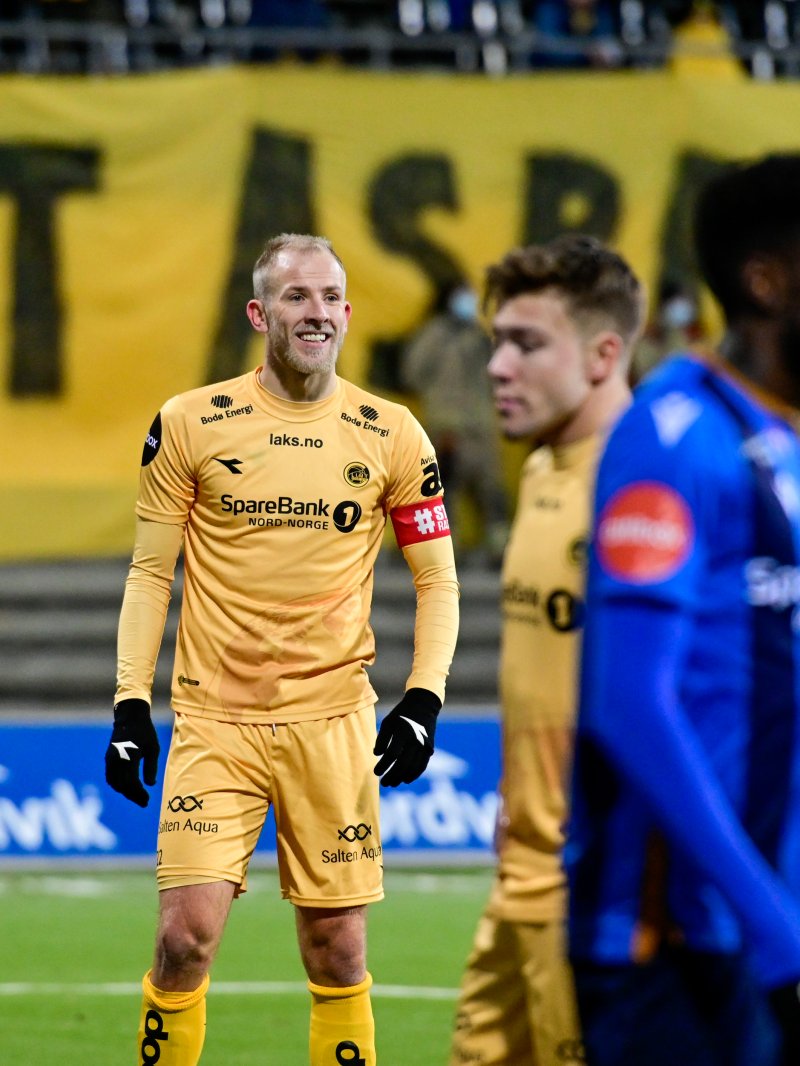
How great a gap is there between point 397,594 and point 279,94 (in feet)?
11.7

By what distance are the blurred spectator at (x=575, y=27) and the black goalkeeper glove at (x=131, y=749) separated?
1085cm

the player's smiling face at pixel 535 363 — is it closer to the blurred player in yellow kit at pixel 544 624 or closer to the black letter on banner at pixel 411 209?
the blurred player in yellow kit at pixel 544 624

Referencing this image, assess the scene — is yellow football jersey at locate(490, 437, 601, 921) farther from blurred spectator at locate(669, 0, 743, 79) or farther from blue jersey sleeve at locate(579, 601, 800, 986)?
blurred spectator at locate(669, 0, 743, 79)

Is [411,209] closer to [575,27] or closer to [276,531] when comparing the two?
[575,27]

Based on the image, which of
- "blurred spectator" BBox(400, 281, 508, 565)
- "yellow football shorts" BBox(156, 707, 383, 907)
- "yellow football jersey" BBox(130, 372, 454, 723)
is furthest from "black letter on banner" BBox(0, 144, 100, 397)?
"yellow football shorts" BBox(156, 707, 383, 907)

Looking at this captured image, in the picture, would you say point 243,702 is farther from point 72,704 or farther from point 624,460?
point 72,704

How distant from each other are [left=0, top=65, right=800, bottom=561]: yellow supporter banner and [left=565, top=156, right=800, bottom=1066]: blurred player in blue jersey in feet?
35.7

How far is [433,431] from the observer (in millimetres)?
14078

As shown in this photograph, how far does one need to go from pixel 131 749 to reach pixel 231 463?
0.83 meters

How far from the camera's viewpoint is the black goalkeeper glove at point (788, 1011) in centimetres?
259

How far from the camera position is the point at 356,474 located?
579 cm

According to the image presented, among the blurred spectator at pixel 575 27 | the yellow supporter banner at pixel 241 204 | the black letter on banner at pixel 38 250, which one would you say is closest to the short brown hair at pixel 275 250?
the yellow supporter banner at pixel 241 204

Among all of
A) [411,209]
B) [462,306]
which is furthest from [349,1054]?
[411,209]

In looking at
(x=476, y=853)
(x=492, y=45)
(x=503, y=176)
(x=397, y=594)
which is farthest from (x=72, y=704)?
(x=492, y=45)
